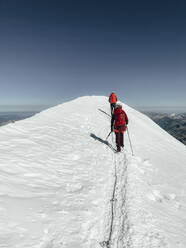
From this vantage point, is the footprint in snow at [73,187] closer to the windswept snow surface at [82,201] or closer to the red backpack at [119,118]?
the windswept snow surface at [82,201]

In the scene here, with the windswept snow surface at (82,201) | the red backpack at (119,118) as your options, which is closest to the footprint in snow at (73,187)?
the windswept snow surface at (82,201)

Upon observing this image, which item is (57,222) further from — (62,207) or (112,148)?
(112,148)

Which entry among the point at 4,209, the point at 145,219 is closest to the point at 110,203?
the point at 145,219

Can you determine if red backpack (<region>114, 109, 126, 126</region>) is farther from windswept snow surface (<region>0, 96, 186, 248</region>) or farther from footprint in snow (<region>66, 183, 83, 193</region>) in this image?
footprint in snow (<region>66, 183, 83, 193</region>)

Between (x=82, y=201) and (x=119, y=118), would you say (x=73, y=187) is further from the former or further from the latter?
(x=119, y=118)

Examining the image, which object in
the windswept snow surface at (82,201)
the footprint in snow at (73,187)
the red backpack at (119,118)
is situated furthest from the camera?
the red backpack at (119,118)

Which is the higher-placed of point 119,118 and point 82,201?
point 119,118

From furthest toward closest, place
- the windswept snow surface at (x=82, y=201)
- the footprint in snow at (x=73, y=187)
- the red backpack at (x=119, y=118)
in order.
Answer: the red backpack at (x=119, y=118) < the footprint in snow at (x=73, y=187) < the windswept snow surface at (x=82, y=201)

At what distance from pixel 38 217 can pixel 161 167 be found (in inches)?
303

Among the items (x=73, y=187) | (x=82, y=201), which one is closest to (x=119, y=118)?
(x=73, y=187)

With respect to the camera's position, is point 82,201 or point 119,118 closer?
point 82,201

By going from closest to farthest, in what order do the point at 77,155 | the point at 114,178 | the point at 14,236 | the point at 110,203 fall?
the point at 14,236
the point at 110,203
the point at 114,178
the point at 77,155

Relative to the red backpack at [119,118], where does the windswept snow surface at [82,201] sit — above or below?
below

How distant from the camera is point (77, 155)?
8484 mm
